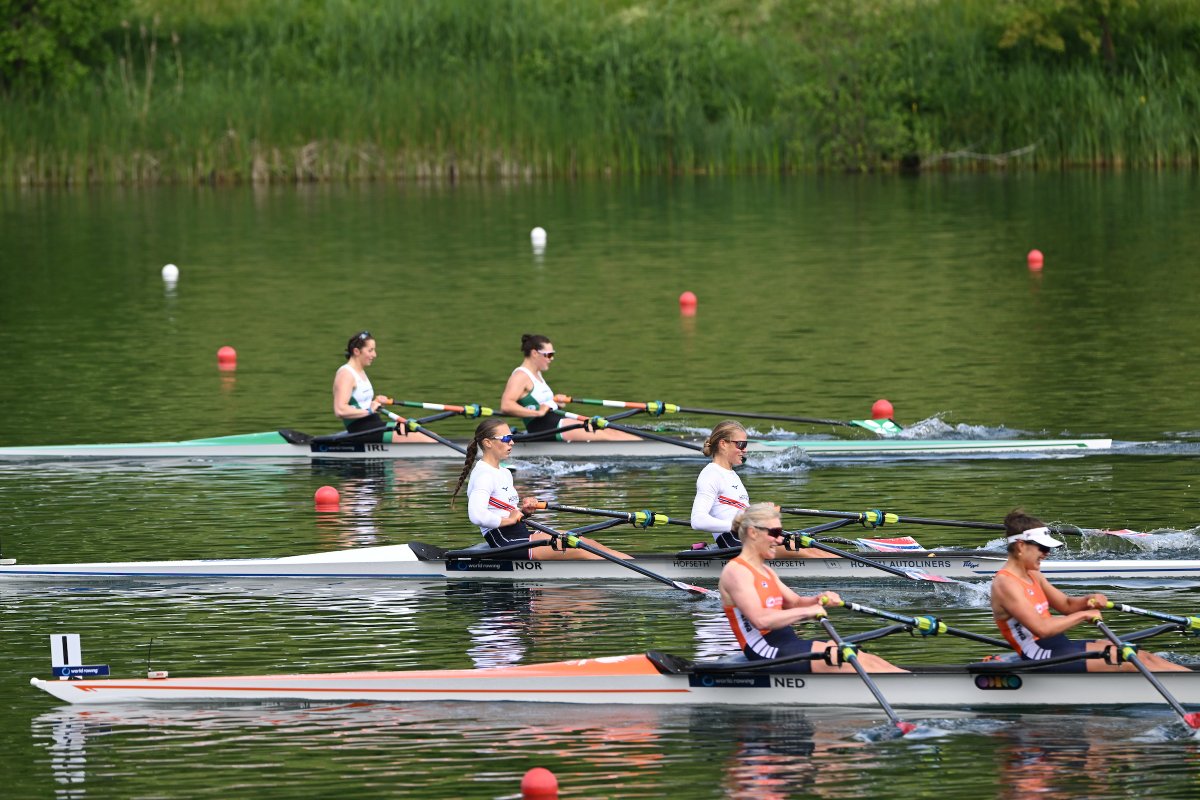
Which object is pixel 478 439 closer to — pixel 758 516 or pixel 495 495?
pixel 495 495

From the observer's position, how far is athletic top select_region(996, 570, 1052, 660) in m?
10.4

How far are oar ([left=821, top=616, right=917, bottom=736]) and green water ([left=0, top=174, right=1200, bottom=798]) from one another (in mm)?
Answer: 240

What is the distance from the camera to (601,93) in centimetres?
4284

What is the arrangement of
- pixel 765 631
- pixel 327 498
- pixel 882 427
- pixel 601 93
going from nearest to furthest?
pixel 765 631, pixel 327 498, pixel 882 427, pixel 601 93

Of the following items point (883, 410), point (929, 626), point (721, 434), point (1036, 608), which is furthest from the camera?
point (883, 410)

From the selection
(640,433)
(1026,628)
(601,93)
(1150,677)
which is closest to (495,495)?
(1026,628)

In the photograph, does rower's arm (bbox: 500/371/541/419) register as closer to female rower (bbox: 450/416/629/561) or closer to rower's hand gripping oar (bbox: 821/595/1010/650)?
female rower (bbox: 450/416/629/561)

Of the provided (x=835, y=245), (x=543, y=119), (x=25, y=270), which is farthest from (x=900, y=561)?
(x=543, y=119)

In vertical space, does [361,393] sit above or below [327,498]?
above

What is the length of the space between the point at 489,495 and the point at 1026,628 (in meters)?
4.27

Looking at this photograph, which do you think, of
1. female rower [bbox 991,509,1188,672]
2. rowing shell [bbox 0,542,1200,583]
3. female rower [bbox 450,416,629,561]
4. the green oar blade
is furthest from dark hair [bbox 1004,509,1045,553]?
the green oar blade

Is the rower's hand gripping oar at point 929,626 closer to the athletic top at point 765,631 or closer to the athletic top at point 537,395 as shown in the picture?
the athletic top at point 765,631

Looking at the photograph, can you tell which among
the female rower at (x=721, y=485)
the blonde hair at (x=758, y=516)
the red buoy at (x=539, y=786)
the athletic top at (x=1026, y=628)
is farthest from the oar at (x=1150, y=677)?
the female rower at (x=721, y=485)

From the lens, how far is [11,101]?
41.1 meters
